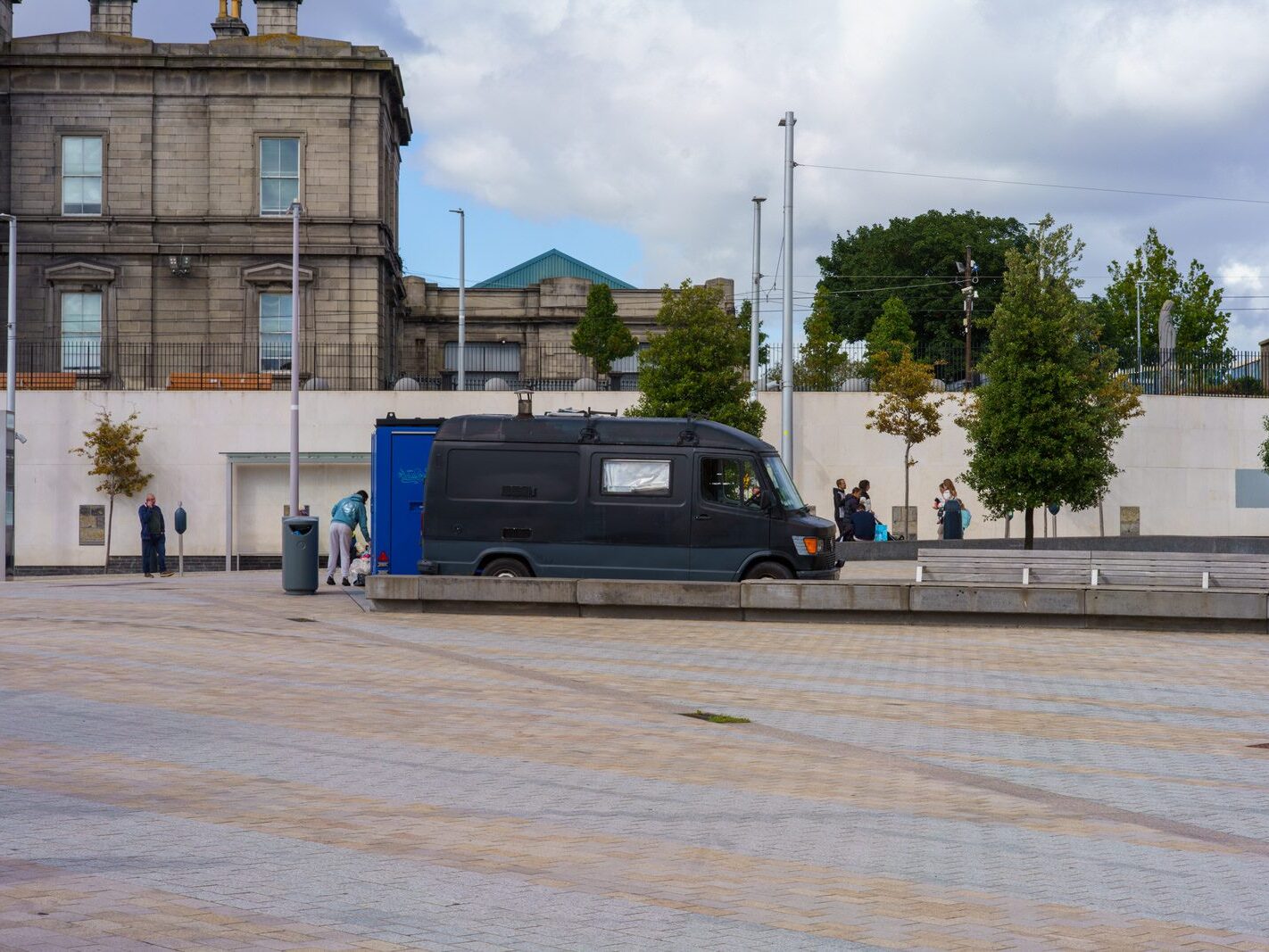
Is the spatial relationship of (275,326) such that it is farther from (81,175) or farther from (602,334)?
(602,334)

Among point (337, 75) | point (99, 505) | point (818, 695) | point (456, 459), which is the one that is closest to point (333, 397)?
point (99, 505)

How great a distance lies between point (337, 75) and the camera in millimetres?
44281

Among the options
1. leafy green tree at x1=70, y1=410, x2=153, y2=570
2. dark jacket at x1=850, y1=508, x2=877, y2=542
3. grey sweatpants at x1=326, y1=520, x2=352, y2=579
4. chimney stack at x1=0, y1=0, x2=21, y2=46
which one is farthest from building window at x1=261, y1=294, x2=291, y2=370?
grey sweatpants at x1=326, y1=520, x2=352, y2=579

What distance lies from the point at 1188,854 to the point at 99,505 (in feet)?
107

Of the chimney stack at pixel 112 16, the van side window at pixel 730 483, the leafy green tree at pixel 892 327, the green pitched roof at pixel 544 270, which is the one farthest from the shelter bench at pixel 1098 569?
the green pitched roof at pixel 544 270

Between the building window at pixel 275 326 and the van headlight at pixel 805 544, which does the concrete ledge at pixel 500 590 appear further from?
the building window at pixel 275 326

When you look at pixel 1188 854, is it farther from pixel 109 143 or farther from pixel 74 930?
pixel 109 143

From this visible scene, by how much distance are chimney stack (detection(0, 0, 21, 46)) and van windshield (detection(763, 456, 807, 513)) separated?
33.8m

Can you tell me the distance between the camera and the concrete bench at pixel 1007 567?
64.4ft

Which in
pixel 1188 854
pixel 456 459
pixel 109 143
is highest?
pixel 109 143

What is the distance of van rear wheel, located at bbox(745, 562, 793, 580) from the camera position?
2020 cm

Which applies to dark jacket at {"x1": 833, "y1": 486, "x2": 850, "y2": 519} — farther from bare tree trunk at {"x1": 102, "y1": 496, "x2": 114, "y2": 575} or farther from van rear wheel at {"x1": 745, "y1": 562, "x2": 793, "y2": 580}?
bare tree trunk at {"x1": 102, "y1": 496, "x2": 114, "y2": 575}

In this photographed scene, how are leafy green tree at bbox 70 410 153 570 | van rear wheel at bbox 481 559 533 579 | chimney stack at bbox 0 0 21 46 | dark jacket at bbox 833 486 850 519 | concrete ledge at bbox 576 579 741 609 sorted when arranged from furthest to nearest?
chimney stack at bbox 0 0 21 46
leafy green tree at bbox 70 410 153 570
dark jacket at bbox 833 486 850 519
van rear wheel at bbox 481 559 533 579
concrete ledge at bbox 576 579 741 609

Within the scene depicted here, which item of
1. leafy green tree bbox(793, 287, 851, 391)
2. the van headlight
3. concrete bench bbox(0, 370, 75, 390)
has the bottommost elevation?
the van headlight
